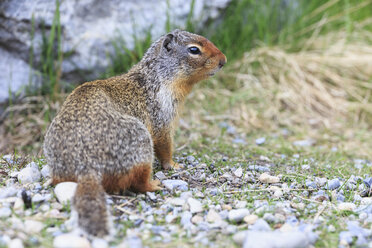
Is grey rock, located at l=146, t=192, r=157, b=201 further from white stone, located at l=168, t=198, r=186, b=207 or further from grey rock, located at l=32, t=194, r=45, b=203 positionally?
grey rock, located at l=32, t=194, r=45, b=203

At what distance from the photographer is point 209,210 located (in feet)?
10.4

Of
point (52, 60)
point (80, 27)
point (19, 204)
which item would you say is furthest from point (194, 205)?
point (80, 27)

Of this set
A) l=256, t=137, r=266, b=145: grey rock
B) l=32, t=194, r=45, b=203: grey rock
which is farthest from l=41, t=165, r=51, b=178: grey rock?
l=256, t=137, r=266, b=145: grey rock

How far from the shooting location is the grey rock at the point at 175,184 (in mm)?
3646

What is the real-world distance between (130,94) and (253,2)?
4143mm

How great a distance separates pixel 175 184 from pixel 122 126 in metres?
0.74

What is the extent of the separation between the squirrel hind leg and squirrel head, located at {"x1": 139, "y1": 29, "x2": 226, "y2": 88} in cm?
118

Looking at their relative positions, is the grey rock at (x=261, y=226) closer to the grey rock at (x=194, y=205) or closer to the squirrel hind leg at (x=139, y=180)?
the grey rock at (x=194, y=205)

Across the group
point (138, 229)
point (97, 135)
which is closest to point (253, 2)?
point (97, 135)

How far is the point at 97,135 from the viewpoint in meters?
3.21

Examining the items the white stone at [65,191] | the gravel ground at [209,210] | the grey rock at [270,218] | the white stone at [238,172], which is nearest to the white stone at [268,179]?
the gravel ground at [209,210]

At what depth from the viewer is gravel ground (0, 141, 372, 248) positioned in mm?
2656

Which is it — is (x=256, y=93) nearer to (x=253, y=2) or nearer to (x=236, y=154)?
(x=253, y=2)

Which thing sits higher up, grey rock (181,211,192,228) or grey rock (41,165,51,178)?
grey rock (41,165,51,178)
